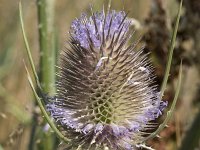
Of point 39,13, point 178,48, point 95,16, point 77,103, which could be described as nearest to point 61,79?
point 77,103

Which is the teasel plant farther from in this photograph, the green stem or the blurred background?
the green stem

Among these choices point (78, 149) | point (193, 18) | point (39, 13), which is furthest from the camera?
point (193, 18)

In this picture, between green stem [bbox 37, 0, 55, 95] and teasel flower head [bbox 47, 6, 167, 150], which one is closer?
teasel flower head [bbox 47, 6, 167, 150]

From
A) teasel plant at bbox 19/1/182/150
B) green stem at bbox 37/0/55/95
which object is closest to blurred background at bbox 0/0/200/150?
green stem at bbox 37/0/55/95

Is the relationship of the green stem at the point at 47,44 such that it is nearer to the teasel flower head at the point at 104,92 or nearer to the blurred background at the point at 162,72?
the blurred background at the point at 162,72

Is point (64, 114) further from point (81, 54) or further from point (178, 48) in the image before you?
point (178, 48)

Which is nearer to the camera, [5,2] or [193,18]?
[193,18]

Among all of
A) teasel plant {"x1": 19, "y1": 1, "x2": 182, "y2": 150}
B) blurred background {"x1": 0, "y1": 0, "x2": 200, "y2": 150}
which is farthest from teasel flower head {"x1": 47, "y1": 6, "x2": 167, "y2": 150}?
blurred background {"x1": 0, "y1": 0, "x2": 200, "y2": 150}

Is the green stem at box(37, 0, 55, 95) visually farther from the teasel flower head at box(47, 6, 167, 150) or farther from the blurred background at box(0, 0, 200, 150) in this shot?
the teasel flower head at box(47, 6, 167, 150)
